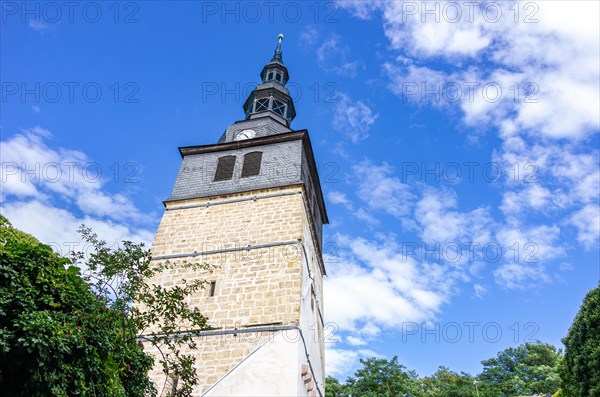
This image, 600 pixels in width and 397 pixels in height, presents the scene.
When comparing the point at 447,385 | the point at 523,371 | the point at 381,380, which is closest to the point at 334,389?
the point at 381,380

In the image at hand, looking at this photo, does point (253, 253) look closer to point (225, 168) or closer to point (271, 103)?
point (225, 168)

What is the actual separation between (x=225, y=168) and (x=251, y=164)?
0.96 meters

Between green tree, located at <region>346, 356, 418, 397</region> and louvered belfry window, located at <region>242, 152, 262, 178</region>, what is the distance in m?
18.6

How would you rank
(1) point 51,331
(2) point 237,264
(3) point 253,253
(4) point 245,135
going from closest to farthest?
(1) point 51,331, (2) point 237,264, (3) point 253,253, (4) point 245,135

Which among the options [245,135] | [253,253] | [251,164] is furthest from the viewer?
[245,135]

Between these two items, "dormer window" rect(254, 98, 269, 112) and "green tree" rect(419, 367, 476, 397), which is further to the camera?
"green tree" rect(419, 367, 476, 397)

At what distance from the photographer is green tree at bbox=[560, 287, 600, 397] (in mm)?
9281

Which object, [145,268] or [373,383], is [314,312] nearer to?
[145,268]

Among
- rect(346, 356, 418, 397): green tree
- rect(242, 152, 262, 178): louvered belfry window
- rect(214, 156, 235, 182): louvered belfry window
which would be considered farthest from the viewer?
rect(346, 356, 418, 397): green tree

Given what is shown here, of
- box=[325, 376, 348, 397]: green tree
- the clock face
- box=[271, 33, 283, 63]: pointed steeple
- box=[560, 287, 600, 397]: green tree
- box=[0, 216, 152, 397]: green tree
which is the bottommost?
box=[0, 216, 152, 397]: green tree

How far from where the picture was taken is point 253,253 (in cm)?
1200

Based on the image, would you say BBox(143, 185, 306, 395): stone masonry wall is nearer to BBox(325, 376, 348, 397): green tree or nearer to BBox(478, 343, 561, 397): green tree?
BBox(325, 376, 348, 397): green tree

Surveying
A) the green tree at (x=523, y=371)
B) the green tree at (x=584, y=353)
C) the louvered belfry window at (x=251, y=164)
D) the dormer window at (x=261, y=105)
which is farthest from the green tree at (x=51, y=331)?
the green tree at (x=523, y=371)

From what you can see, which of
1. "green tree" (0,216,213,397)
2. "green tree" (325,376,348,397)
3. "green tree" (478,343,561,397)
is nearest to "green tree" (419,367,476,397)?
"green tree" (478,343,561,397)
